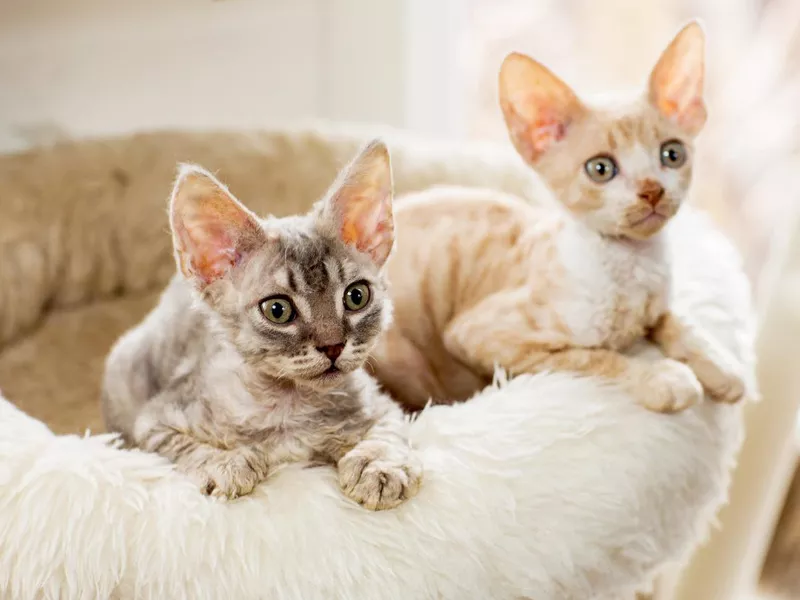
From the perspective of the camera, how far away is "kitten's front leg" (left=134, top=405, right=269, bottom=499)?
834 mm

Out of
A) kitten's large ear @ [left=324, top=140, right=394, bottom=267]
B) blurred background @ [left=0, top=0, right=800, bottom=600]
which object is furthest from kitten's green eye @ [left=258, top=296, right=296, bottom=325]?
blurred background @ [left=0, top=0, right=800, bottom=600]

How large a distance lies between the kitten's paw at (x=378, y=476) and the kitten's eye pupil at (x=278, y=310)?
16cm

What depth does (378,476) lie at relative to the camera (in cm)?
83

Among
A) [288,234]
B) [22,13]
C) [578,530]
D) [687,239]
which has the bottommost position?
[578,530]

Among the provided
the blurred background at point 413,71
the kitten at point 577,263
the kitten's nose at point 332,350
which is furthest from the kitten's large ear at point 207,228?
the blurred background at point 413,71

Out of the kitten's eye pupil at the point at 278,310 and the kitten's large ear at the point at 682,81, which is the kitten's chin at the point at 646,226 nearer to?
the kitten's large ear at the point at 682,81

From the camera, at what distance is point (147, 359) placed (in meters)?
1.11

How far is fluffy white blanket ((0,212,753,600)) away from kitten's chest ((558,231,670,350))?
87mm

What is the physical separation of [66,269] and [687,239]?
1.07 metres

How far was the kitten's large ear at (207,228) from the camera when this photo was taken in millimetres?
781

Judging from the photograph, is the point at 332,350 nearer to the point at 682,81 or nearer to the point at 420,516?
the point at 420,516

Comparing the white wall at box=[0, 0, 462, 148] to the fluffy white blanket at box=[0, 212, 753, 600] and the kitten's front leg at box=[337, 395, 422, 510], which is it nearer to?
the fluffy white blanket at box=[0, 212, 753, 600]

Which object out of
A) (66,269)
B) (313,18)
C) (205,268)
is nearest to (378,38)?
(313,18)

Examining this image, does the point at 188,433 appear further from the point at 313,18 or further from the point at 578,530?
the point at 313,18
